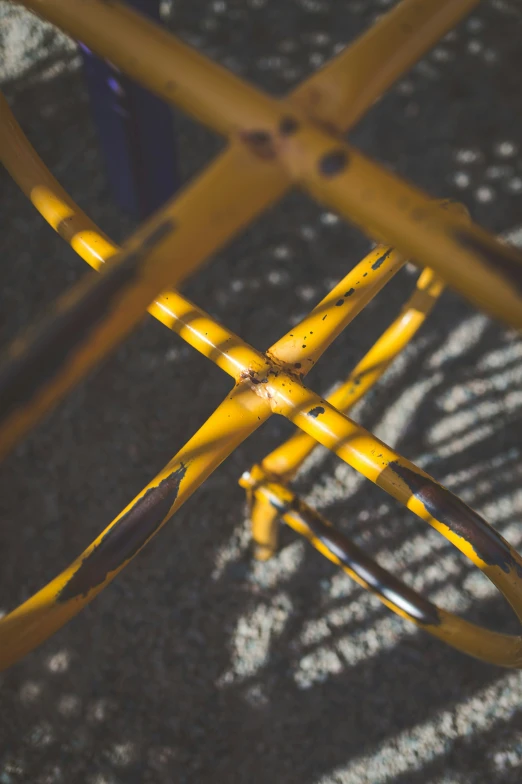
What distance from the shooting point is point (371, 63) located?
612 millimetres

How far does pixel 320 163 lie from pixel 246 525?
5.19 ft

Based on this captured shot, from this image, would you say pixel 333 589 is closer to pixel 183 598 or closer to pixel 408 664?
pixel 408 664

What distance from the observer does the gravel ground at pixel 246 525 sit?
5.73 ft

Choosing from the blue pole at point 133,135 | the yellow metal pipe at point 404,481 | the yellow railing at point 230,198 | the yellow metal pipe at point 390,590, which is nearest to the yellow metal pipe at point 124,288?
the yellow railing at point 230,198

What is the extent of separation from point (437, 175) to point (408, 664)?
192 centimetres

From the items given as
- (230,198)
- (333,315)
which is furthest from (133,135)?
(230,198)

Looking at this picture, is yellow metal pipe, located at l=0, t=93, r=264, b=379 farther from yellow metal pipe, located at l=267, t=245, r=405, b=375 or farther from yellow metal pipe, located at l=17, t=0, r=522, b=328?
yellow metal pipe, located at l=17, t=0, r=522, b=328

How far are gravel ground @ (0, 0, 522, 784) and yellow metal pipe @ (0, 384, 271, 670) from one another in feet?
3.39

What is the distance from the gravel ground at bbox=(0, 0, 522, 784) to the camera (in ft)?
5.73

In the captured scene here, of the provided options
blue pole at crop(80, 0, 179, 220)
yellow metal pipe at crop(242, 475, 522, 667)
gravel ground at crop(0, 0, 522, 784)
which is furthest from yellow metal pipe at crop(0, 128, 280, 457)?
gravel ground at crop(0, 0, 522, 784)

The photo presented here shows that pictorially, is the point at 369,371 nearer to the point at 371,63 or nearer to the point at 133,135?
the point at 371,63

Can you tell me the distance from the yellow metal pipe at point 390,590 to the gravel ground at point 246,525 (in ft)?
1.51

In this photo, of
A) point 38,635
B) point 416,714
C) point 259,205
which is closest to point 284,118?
point 259,205

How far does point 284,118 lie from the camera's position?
56 cm
